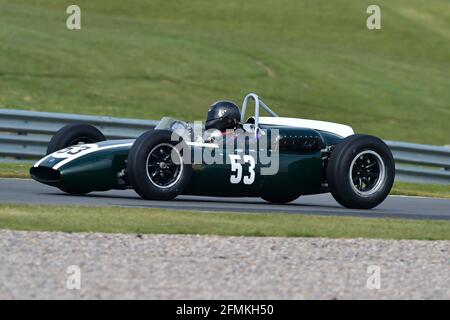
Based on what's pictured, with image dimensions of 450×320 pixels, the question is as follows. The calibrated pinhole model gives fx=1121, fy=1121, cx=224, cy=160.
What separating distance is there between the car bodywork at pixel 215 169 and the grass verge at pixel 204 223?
991mm

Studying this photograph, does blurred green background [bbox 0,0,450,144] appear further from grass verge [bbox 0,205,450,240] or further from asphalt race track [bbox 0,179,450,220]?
grass verge [bbox 0,205,450,240]

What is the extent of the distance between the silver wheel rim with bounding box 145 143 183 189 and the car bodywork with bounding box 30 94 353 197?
0.19 metres

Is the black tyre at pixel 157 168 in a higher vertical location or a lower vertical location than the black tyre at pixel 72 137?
lower

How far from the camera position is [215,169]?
38.5 feet

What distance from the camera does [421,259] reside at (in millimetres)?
8789

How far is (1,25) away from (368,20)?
62.6ft

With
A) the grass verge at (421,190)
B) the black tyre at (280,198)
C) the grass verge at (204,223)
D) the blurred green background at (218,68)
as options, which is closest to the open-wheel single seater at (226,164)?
the black tyre at (280,198)

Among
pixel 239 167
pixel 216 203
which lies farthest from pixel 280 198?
pixel 239 167

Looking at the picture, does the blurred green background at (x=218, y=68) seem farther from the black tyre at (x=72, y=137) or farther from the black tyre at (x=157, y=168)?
the black tyre at (x=157, y=168)

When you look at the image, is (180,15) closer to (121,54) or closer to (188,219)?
(121,54)

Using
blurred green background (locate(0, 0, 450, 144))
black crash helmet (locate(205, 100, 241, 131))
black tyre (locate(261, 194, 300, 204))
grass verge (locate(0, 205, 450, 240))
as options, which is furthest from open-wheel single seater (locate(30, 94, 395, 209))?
blurred green background (locate(0, 0, 450, 144))

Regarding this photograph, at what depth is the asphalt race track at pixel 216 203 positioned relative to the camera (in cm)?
1145

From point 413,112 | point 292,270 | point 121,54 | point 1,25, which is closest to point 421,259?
point 292,270

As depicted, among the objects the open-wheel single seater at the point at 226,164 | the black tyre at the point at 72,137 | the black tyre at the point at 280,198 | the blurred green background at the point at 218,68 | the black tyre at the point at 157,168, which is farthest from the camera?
the blurred green background at the point at 218,68
